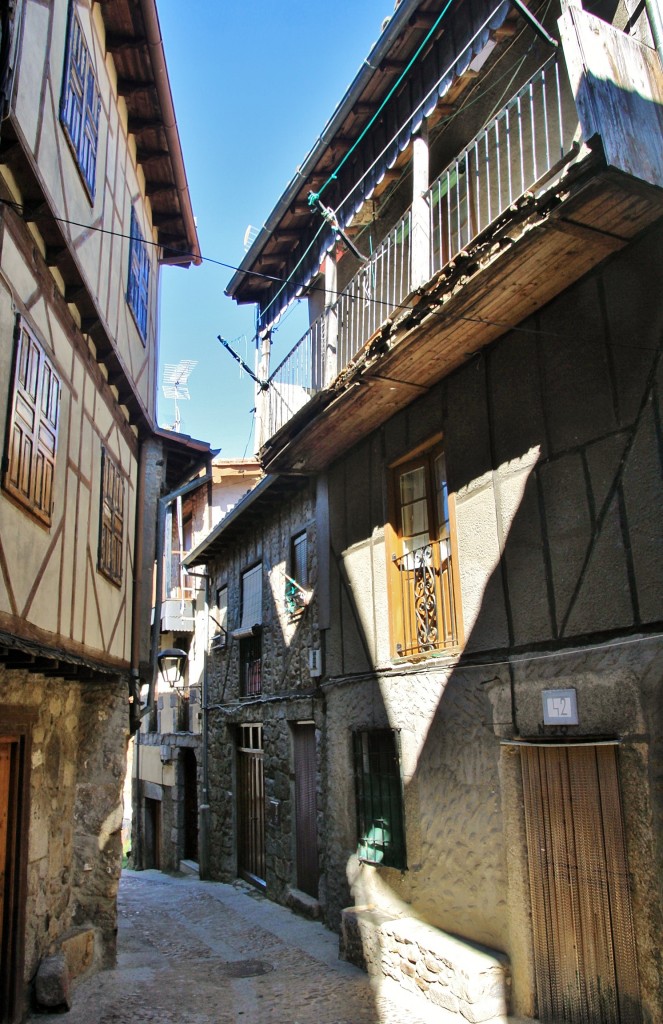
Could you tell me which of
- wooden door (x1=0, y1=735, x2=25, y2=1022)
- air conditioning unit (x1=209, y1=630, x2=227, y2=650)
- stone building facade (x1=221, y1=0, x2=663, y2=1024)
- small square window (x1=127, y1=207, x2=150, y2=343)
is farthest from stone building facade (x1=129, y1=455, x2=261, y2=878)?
wooden door (x1=0, y1=735, x2=25, y2=1022)

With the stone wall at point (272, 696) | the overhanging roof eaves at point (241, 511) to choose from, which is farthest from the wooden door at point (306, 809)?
the overhanging roof eaves at point (241, 511)

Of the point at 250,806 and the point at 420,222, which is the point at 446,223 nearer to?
the point at 420,222

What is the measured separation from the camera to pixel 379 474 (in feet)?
25.8

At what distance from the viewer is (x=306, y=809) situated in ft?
31.7

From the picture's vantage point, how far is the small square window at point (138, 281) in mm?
8039

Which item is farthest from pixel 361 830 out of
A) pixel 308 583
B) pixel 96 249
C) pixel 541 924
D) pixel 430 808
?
pixel 96 249

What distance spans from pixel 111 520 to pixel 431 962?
15.1ft

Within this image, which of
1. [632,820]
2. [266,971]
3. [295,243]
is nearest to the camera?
[632,820]

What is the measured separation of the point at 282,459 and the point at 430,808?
404cm

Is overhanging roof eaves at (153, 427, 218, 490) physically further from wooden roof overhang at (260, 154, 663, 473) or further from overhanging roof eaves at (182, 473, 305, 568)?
wooden roof overhang at (260, 154, 663, 473)

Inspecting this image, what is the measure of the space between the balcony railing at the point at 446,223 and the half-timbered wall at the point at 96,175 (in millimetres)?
1881

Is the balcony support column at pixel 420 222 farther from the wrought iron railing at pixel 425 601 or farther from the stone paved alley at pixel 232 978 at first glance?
the stone paved alley at pixel 232 978

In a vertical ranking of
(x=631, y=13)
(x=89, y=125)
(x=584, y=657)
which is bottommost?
(x=584, y=657)

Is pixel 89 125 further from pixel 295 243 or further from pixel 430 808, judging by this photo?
pixel 430 808
